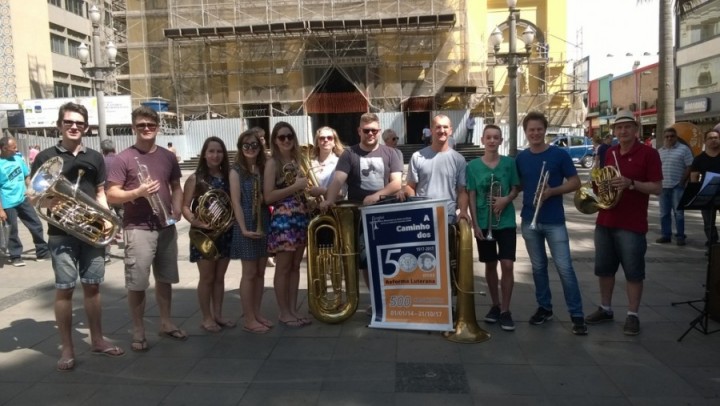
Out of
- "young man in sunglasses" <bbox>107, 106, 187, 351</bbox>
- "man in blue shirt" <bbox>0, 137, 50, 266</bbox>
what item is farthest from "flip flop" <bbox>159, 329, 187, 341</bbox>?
"man in blue shirt" <bbox>0, 137, 50, 266</bbox>

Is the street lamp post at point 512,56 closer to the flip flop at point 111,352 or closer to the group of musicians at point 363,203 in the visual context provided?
the group of musicians at point 363,203

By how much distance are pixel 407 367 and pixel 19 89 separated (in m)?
48.1

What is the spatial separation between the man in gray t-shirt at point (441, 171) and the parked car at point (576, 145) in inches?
945

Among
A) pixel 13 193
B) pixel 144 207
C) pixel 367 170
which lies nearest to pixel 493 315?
pixel 367 170

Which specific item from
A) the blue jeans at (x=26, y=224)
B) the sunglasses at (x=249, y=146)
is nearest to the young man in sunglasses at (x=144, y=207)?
the sunglasses at (x=249, y=146)

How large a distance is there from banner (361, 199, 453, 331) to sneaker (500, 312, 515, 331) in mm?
541

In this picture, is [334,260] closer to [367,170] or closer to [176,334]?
[367,170]

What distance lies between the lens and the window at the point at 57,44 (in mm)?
48094

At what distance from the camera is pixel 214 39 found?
2862cm

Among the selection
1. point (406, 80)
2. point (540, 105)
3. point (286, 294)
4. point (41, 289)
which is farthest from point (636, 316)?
point (540, 105)

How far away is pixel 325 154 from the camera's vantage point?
243 inches

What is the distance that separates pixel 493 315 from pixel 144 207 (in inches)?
130

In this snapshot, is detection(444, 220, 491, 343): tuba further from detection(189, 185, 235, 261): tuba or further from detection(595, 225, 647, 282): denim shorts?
detection(189, 185, 235, 261): tuba

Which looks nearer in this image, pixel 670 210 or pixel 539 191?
pixel 539 191
